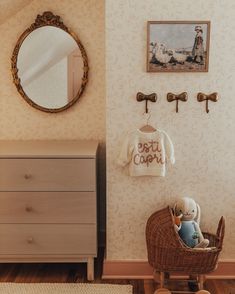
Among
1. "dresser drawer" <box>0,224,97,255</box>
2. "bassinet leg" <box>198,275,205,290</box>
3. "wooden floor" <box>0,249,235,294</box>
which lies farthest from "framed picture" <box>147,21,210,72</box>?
"wooden floor" <box>0,249,235,294</box>

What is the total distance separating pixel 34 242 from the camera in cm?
267

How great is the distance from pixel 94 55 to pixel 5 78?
25.3 inches

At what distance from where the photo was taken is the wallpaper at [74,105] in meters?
2.96

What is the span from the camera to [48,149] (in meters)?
2.72

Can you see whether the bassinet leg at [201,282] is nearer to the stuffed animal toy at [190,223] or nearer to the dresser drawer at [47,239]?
the stuffed animal toy at [190,223]

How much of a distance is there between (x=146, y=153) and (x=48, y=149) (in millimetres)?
618

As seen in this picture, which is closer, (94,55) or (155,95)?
(155,95)

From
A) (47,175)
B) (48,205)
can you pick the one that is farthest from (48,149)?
(48,205)

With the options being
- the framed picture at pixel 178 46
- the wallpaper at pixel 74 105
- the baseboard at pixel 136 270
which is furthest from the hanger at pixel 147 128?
the baseboard at pixel 136 270

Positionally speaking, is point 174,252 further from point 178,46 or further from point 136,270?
point 178,46

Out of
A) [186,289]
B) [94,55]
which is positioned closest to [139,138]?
[94,55]

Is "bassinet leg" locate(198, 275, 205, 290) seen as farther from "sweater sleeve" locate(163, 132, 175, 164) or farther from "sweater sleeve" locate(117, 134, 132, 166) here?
"sweater sleeve" locate(117, 134, 132, 166)

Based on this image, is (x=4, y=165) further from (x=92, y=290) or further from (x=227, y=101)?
(x=227, y=101)

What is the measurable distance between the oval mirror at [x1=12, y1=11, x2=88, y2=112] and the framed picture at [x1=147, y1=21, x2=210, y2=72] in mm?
652
